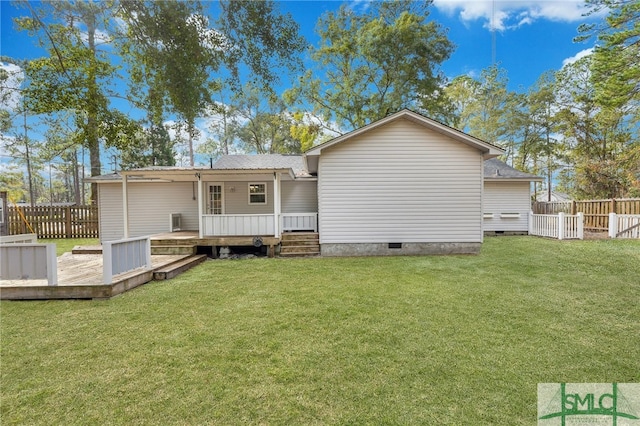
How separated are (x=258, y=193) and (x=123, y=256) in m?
6.59

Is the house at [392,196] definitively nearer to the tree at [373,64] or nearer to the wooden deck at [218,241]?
the wooden deck at [218,241]

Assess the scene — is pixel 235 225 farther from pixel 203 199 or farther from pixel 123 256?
pixel 123 256

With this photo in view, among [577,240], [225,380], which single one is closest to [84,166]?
[225,380]

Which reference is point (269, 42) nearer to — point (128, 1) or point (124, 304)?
point (128, 1)

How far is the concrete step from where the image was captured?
8.06 meters

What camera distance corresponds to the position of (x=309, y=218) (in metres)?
10.0

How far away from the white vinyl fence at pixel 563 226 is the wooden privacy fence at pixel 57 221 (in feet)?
65.8

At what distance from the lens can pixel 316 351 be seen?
2.96m

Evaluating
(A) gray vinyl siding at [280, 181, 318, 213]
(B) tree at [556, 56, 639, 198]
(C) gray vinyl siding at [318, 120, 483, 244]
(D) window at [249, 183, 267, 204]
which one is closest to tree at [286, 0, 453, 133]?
(A) gray vinyl siding at [280, 181, 318, 213]

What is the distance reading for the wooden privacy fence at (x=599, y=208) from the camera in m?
11.4

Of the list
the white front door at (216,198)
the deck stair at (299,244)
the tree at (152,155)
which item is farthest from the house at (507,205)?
the tree at (152,155)

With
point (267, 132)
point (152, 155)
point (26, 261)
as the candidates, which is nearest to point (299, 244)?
point (26, 261)

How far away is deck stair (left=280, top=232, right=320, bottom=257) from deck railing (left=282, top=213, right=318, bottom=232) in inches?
30.8

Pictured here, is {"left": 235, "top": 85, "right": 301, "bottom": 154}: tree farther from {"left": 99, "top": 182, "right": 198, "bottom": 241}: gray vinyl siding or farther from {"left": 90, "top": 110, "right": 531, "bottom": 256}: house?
{"left": 90, "top": 110, "right": 531, "bottom": 256}: house
